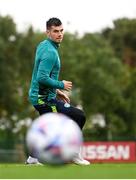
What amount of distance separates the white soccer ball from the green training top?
14.3ft

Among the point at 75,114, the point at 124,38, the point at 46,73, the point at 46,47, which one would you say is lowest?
the point at 75,114

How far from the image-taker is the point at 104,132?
236 ft

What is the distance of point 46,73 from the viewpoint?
1418 cm

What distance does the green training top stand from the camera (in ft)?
46.6

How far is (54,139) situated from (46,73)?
4.71 meters

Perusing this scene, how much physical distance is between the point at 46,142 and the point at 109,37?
73.3 metres

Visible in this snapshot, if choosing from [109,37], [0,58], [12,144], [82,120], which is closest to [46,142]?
[82,120]

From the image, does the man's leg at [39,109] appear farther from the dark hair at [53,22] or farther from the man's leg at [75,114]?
the dark hair at [53,22]

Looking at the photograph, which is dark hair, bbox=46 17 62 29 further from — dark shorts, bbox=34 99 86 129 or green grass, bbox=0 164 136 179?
green grass, bbox=0 164 136 179

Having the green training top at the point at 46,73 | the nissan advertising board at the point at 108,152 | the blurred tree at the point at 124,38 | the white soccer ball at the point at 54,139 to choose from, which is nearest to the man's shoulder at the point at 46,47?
the green training top at the point at 46,73

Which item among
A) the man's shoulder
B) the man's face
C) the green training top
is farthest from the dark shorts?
the man's face

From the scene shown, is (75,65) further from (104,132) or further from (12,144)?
(12,144)

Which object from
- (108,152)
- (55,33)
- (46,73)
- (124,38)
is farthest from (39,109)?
(124,38)

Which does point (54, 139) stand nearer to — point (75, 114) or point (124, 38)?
point (75, 114)
